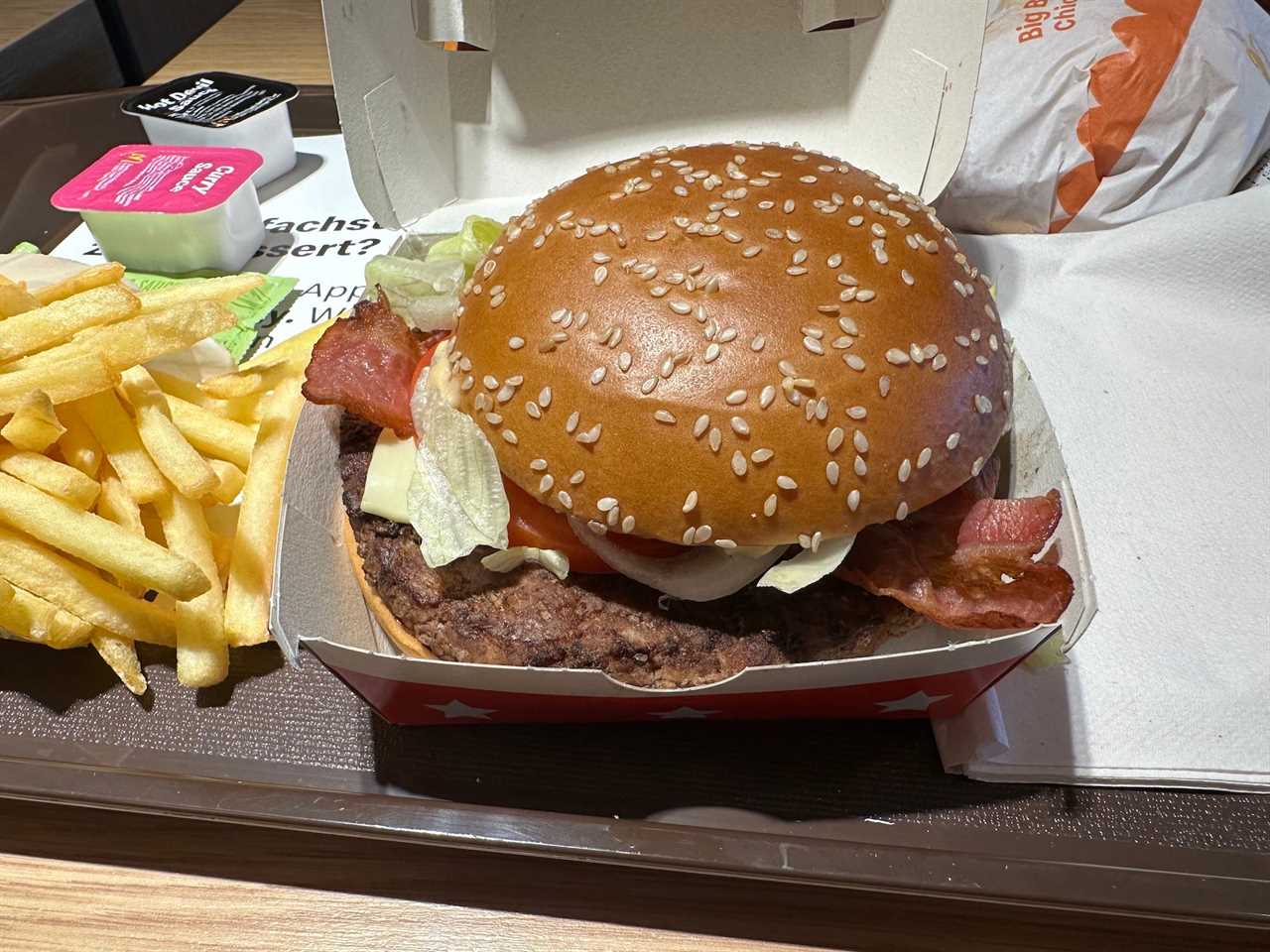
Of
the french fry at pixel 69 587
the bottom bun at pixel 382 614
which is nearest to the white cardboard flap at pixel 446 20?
the bottom bun at pixel 382 614

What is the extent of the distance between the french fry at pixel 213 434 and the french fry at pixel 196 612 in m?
0.13

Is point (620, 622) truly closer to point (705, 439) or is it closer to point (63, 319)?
point (705, 439)

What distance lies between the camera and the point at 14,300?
5.53 feet

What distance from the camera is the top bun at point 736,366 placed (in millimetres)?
1243

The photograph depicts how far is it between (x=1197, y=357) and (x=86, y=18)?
4805mm

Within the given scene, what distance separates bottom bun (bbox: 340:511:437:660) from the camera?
1453mm

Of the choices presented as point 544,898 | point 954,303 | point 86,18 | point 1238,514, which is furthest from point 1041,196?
point 86,18

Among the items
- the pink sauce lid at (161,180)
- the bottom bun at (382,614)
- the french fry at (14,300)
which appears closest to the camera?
the bottom bun at (382,614)

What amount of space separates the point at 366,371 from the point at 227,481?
0.38 meters

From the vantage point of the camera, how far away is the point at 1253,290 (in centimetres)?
226

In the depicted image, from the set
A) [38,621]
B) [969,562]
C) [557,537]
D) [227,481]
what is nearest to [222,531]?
[227,481]

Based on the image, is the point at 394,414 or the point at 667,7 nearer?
the point at 394,414

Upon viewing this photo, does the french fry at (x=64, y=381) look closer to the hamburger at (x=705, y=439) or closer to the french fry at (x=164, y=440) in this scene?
the french fry at (x=164, y=440)

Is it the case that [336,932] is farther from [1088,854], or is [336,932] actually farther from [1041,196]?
[1041,196]
